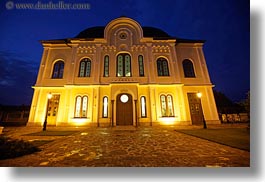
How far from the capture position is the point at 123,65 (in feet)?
35.5

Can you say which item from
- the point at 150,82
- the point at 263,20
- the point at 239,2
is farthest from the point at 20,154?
the point at 150,82

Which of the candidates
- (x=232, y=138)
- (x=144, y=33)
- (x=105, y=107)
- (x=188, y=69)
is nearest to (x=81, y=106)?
(x=105, y=107)

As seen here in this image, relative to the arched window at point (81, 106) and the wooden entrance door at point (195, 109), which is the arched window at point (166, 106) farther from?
the arched window at point (81, 106)

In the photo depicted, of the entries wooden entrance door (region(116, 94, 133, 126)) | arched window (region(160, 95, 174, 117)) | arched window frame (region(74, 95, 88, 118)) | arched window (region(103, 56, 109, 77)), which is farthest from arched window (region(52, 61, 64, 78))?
arched window (region(160, 95, 174, 117))

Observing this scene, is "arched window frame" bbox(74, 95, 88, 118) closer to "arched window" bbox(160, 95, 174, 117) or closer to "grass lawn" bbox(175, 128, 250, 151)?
"arched window" bbox(160, 95, 174, 117)

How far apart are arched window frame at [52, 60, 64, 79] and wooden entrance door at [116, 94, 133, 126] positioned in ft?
17.3

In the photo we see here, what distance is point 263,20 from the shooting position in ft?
13.0

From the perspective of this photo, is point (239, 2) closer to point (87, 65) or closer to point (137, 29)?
point (137, 29)

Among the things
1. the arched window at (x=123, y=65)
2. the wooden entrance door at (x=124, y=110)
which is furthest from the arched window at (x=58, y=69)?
the wooden entrance door at (x=124, y=110)

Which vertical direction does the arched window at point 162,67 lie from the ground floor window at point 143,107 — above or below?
above

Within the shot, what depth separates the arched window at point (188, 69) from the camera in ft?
36.8

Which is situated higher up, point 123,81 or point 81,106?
point 123,81

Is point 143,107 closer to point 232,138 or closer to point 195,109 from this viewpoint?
point 195,109

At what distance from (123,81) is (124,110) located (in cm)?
216
